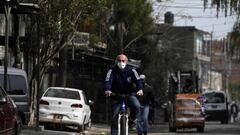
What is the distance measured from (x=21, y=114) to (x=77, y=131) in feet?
15.9

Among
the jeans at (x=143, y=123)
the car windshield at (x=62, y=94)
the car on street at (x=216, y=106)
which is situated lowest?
the car on street at (x=216, y=106)

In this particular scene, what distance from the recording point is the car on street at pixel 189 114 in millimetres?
27500

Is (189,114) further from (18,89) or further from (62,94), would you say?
(18,89)

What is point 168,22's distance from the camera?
54688mm

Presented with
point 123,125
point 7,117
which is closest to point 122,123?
point 123,125

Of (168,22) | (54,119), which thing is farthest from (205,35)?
(54,119)

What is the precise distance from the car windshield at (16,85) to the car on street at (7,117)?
11.6ft

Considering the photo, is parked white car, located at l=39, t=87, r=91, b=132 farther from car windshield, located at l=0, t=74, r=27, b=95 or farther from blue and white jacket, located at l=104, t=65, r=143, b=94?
blue and white jacket, located at l=104, t=65, r=143, b=94

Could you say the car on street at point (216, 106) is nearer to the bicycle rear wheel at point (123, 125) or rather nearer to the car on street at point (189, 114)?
the car on street at point (189, 114)

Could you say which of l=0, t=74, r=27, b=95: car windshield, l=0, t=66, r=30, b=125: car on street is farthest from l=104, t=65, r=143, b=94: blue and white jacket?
l=0, t=74, r=27, b=95: car windshield

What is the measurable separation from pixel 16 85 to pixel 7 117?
15.7 feet

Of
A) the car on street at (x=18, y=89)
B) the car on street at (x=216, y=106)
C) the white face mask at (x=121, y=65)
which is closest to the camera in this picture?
the white face mask at (x=121, y=65)

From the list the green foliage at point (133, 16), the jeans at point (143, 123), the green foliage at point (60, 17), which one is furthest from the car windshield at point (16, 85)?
the green foliage at point (133, 16)

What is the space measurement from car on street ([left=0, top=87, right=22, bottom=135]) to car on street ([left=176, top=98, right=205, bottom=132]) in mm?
12646
